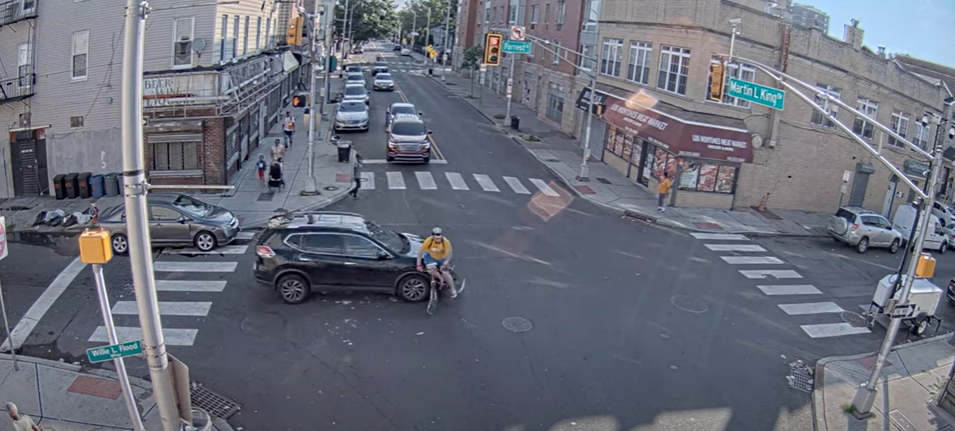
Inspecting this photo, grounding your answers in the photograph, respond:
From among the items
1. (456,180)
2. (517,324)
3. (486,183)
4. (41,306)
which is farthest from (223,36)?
(517,324)

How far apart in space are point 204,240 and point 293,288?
4.38 meters

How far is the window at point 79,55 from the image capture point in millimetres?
23609

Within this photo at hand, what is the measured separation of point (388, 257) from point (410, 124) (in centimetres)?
1674

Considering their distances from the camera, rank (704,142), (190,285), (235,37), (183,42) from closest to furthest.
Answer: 1. (190,285)
2. (183,42)
3. (704,142)
4. (235,37)

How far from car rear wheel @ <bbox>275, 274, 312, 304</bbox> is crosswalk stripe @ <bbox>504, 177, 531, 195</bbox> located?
12884mm

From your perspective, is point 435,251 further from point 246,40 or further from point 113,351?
point 246,40

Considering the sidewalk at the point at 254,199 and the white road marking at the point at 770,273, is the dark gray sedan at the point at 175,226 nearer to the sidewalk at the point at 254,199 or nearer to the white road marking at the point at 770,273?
the sidewalk at the point at 254,199

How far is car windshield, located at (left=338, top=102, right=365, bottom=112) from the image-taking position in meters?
38.0

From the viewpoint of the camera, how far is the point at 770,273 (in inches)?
760

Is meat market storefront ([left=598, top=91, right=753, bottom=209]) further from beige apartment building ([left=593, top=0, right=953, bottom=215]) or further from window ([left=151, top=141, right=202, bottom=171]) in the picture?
window ([left=151, top=141, right=202, bottom=171])

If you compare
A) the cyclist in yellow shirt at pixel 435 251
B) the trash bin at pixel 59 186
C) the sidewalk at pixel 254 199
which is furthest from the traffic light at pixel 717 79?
the trash bin at pixel 59 186

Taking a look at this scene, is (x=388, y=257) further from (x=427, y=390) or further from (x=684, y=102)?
(x=684, y=102)

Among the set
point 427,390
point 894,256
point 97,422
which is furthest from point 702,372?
point 894,256

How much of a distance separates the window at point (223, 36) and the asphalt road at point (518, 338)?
34.7ft
